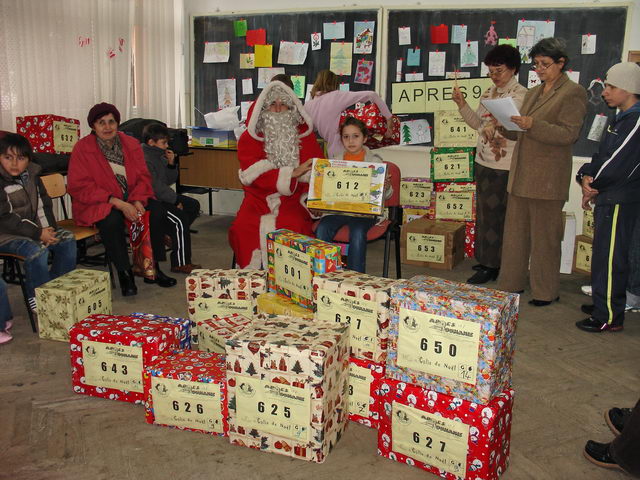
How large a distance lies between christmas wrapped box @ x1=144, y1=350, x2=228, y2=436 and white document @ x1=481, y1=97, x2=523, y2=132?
214cm

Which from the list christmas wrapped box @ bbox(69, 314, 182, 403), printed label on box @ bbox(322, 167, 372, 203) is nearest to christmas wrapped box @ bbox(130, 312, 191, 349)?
christmas wrapped box @ bbox(69, 314, 182, 403)

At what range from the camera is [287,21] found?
19.5ft

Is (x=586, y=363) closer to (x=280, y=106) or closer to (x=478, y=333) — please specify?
(x=478, y=333)

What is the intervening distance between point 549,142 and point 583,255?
144 centimetres

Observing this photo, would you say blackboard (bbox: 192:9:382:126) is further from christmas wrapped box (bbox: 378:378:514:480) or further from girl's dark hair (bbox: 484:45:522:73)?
christmas wrapped box (bbox: 378:378:514:480)

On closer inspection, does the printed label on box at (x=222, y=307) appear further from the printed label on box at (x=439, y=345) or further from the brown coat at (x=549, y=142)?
the brown coat at (x=549, y=142)

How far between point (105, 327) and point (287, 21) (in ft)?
13.9

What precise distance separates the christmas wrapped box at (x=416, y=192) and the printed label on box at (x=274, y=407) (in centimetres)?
341

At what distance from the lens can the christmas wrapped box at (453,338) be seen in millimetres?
1896

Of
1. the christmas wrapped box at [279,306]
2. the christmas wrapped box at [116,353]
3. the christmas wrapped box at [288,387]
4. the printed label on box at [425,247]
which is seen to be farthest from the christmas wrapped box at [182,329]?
the printed label on box at [425,247]

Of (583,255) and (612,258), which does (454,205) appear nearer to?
(583,255)

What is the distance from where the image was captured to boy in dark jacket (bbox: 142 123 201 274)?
171 inches

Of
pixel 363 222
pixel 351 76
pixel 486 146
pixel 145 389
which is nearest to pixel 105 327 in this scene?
pixel 145 389

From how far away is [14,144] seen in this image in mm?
3336
